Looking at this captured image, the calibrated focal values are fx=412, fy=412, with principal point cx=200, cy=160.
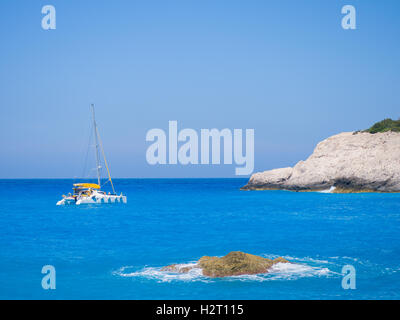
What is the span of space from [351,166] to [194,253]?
192ft

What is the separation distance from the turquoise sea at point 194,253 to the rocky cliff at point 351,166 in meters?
31.3

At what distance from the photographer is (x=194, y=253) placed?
69.9ft

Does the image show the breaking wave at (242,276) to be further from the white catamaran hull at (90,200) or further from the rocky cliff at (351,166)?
the rocky cliff at (351,166)

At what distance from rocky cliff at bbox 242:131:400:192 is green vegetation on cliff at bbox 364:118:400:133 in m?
2.13

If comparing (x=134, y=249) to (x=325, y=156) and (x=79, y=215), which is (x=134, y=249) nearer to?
(x=79, y=215)

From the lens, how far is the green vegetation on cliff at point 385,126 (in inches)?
3102

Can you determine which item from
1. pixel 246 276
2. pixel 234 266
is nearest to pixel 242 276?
pixel 246 276

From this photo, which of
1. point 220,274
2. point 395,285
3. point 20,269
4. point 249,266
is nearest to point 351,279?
point 395,285

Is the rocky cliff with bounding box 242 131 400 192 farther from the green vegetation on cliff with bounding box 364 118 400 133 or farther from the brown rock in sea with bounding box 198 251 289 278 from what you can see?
the brown rock in sea with bounding box 198 251 289 278

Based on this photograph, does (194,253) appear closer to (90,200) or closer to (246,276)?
(246,276)

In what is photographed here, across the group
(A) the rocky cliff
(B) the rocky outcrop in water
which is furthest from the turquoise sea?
(A) the rocky cliff

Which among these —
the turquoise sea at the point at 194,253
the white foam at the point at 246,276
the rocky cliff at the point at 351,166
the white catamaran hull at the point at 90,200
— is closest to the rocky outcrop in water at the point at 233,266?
the white foam at the point at 246,276
